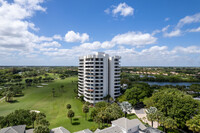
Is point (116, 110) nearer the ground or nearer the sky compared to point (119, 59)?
nearer the ground

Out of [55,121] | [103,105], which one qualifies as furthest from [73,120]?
[103,105]

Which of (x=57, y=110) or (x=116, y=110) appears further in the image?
(x=57, y=110)

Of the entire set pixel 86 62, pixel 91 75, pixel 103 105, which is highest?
pixel 86 62

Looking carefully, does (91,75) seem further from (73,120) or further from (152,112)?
(152,112)

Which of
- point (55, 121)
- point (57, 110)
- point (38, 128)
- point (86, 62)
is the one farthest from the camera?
point (86, 62)

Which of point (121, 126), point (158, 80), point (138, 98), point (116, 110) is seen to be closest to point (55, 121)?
point (116, 110)

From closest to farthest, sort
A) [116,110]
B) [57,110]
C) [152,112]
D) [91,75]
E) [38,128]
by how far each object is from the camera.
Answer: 1. [38,128]
2. [152,112]
3. [116,110]
4. [57,110]
5. [91,75]
